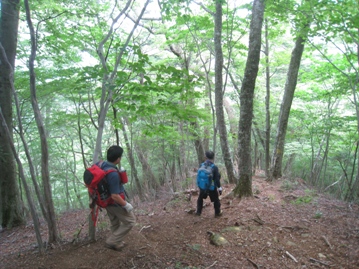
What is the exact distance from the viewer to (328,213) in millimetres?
5543

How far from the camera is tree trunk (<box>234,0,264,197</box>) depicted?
6.24 metres

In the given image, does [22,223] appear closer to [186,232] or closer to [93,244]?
[93,244]

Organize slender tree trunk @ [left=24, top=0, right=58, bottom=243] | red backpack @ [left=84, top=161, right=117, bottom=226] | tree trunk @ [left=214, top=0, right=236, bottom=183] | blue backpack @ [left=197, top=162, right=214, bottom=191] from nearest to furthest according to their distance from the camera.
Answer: red backpack @ [left=84, top=161, right=117, bottom=226] → slender tree trunk @ [left=24, top=0, right=58, bottom=243] → blue backpack @ [left=197, top=162, right=214, bottom=191] → tree trunk @ [left=214, top=0, right=236, bottom=183]

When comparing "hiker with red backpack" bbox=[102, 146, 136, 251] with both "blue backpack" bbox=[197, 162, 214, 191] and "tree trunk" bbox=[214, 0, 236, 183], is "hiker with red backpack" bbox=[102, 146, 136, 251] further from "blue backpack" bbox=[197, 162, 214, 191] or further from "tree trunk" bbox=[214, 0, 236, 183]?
"tree trunk" bbox=[214, 0, 236, 183]

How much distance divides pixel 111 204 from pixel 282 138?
780cm

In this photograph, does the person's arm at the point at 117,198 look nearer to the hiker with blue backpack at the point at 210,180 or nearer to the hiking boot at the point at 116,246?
the hiking boot at the point at 116,246

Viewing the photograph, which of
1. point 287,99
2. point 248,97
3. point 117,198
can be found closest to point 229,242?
point 117,198

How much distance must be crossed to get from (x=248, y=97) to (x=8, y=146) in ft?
22.0

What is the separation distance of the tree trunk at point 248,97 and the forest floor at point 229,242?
1.93 feet

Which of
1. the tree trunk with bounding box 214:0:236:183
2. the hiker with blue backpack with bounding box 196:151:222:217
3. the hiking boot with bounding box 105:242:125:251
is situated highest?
the tree trunk with bounding box 214:0:236:183

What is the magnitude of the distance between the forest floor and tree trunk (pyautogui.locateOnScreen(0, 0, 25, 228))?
0.65 meters

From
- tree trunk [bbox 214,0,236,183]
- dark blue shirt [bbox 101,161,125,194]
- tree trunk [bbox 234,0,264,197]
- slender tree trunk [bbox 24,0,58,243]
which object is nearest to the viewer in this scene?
dark blue shirt [bbox 101,161,125,194]

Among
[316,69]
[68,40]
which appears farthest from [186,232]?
[316,69]

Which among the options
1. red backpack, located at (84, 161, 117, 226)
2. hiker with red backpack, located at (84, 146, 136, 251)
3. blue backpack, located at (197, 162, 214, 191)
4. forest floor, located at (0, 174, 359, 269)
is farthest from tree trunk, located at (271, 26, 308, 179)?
red backpack, located at (84, 161, 117, 226)
